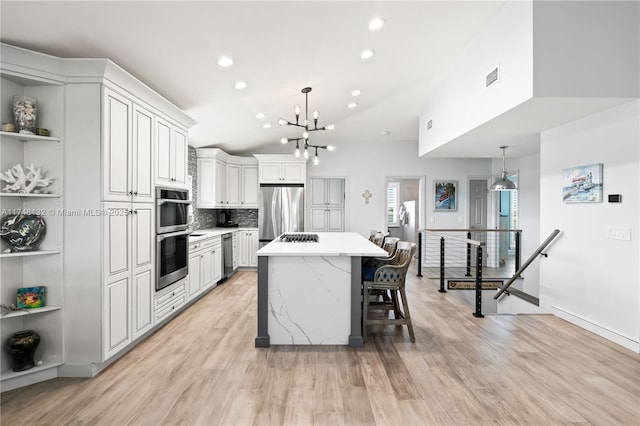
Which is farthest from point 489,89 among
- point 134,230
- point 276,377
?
point 134,230

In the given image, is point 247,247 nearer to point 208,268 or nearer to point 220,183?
point 220,183

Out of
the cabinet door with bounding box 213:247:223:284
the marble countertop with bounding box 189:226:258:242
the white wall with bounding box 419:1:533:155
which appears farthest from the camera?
the cabinet door with bounding box 213:247:223:284

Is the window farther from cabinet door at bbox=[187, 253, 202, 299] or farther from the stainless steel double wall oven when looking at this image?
the stainless steel double wall oven

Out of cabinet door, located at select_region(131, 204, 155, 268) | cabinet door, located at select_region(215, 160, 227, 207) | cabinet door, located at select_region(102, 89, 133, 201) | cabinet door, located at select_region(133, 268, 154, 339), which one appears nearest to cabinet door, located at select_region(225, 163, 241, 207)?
cabinet door, located at select_region(215, 160, 227, 207)

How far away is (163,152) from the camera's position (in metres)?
3.29

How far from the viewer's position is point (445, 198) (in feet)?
23.7

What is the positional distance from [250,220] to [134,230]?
410 centimetres

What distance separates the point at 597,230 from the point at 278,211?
4.76 m

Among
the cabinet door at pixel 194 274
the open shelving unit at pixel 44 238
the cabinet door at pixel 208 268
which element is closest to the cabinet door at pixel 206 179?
the cabinet door at pixel 208 268

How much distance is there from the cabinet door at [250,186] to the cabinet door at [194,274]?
2.40m

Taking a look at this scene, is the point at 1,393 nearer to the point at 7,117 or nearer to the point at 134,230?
the point at 134,230

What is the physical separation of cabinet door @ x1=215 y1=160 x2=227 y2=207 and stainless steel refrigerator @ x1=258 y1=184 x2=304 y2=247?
0.70m

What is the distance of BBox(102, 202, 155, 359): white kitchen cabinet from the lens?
2.47 m

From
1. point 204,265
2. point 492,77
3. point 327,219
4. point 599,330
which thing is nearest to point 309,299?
point 204,265
